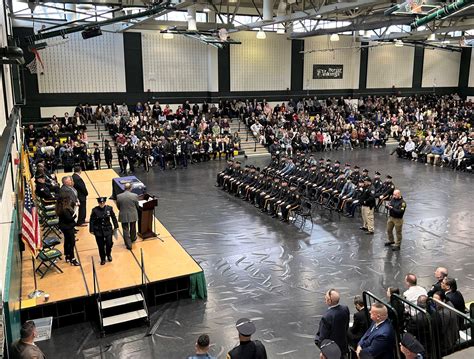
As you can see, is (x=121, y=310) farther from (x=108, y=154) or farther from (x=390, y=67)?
(x=390, y=67)

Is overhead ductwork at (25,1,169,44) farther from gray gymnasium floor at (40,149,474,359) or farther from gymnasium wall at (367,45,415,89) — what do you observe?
gymnasium wall at (367,45,415,89)

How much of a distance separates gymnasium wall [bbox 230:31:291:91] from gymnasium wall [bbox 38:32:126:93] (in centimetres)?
705

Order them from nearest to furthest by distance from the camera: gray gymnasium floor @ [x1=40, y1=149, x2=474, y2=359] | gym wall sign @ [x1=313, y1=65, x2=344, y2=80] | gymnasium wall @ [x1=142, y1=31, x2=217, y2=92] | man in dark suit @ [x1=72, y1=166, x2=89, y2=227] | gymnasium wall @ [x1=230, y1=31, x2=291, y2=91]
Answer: gray gymnasium floor @ [x1=40, y1=149, x2=474, y2=359]
man in dark suit @ [x1=72, y1=166, x2=89, y2=227]
gymnasium wall @ [x1=142, y1=31, x2=217, y2=92]
gymnasium wall @ [x1=230, y1=31, x2=291, y2=91]
gym wall sign @ [x1=313, y1=65, x2=344, y2=80]

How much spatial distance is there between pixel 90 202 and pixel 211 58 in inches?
630

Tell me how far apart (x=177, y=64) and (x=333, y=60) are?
1125cm

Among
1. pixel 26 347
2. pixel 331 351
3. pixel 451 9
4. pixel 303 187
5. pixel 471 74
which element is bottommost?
pixel 303 187

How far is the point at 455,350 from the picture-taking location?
5.32 metres

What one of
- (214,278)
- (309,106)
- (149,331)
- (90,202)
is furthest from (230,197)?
(309,106)

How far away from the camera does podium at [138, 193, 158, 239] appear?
929 centimetres

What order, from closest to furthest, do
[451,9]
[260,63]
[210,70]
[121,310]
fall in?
[121,310] < [451,9] < [210,70] < [260,63]

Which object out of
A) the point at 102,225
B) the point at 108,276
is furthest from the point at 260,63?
the point at 108,276

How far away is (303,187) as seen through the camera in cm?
1389

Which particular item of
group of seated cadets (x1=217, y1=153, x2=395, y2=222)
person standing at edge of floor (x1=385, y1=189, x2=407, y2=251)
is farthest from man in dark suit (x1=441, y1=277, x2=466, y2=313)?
group of seated cadets (x1=217, y1=153, x2=395, y2=222)

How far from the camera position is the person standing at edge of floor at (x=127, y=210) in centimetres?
855
